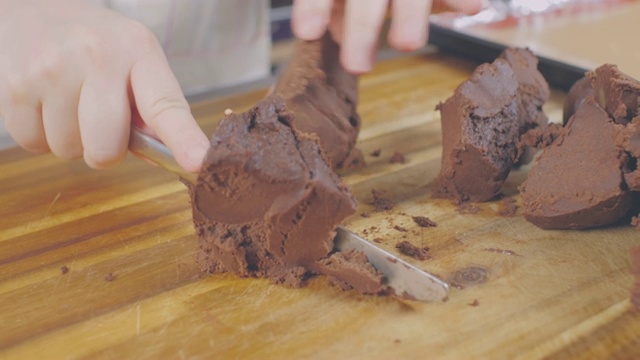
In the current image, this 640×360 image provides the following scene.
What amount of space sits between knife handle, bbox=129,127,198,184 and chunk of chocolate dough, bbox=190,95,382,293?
87mm

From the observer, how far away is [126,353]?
1769 millimetres

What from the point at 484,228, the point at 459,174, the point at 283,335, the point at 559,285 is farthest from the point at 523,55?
the point at 283,335

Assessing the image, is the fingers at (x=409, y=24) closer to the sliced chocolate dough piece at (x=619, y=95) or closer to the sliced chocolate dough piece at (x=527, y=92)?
the sliced chocolate dough piece at (x=527, y=92)

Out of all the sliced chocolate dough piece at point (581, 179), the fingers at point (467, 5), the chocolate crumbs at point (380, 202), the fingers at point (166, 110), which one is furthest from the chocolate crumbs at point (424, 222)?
the fingers at point (467, 5)

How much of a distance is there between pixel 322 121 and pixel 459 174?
549 mm

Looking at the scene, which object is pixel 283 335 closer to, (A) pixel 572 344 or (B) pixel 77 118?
(A) pixel 572 344

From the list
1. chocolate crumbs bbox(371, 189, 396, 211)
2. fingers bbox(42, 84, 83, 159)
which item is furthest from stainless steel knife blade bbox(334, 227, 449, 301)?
fingers bbox(42, 84, 83, 159)

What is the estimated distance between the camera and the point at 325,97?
8.73 ft

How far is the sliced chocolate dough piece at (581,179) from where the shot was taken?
212 centimetres

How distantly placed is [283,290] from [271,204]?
0.84 feet

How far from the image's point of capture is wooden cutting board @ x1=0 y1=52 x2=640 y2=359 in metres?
1.77

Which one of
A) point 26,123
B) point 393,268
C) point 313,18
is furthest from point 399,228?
point 26,123

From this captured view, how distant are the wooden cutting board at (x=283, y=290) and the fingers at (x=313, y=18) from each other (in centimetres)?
56

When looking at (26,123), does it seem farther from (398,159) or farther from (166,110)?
(398,159)
